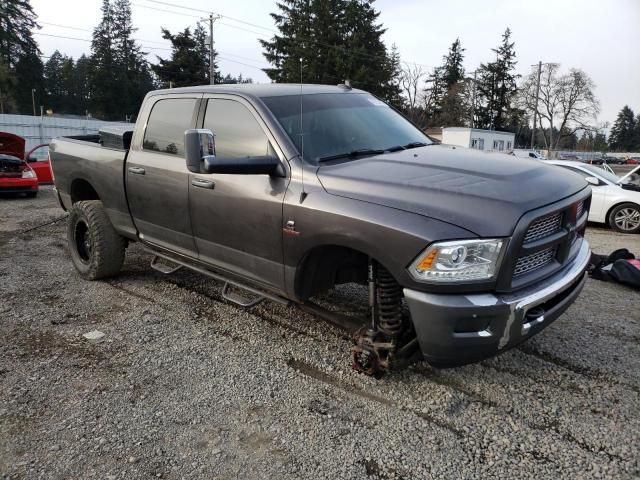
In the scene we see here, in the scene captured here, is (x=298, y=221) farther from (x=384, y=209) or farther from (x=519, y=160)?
(x=519, y=160)

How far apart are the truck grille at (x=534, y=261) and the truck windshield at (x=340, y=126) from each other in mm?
1308

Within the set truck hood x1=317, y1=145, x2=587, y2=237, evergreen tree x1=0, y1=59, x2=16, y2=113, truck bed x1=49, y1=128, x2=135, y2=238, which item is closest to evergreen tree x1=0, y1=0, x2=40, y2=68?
evergreen tree x1=0, y1=59, x2=16, y2=113

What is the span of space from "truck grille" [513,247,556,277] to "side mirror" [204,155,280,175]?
1.60 meters

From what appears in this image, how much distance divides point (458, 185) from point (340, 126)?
4.06 ft

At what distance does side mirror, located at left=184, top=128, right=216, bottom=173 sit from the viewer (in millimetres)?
2951

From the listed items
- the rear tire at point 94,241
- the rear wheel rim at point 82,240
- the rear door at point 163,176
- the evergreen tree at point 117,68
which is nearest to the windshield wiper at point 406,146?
the rear door at point 163,176

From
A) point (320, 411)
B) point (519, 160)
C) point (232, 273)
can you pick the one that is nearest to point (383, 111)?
point (519, 160)

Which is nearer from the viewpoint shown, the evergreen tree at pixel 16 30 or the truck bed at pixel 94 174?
the truck bed at pixel 94 174

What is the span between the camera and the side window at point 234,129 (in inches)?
136

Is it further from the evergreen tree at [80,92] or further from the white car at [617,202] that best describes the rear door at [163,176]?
the evergreen tree at [80,92]

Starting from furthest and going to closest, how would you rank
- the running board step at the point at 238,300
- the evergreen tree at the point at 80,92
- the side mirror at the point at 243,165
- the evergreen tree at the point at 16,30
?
the evergreen tree at the point at 80,92, the evergreen tree at the point at 16,30, the running board step at the point at 238,300, the side mirror at the point at 243,165

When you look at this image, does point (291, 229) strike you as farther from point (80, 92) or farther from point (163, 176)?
point (80, 92)

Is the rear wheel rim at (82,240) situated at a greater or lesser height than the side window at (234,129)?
lesser

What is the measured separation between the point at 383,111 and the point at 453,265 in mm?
2087
